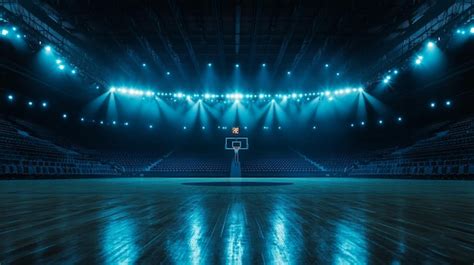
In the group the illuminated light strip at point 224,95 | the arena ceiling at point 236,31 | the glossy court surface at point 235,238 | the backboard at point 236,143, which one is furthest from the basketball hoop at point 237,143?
the glossy court surface at point 235,238

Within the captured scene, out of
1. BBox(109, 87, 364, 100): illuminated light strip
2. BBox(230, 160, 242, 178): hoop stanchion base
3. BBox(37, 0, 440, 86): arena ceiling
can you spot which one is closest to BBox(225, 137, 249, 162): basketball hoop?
BBox(230, 160, 242, 178): hoop stanchion base

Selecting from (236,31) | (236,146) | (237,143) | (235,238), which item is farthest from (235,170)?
(235,238)

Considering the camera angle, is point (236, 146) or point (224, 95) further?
point (236, 146)

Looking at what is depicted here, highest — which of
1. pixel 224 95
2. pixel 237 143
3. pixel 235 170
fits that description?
Answer: pixel 224 95

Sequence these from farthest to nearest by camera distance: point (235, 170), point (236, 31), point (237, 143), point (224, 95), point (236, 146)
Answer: point (237, 143) < point (236, 146) < point (224, 95) < point (235, 170) < point (236, 31)

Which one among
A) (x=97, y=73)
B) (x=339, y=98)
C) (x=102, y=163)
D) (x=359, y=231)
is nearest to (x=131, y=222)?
(x=359, y=231)

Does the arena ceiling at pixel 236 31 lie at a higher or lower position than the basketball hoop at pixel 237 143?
higher

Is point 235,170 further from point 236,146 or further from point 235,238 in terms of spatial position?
point 235,238

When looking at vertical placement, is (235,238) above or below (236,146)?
below

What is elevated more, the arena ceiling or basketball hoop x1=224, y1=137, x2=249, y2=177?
the arena ceiling

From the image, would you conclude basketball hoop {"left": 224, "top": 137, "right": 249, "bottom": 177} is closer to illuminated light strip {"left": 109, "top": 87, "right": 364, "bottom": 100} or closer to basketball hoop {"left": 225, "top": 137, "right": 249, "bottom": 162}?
basketball hoop {"left": 225, "top": 137, "right": 249, "bottom": 162}

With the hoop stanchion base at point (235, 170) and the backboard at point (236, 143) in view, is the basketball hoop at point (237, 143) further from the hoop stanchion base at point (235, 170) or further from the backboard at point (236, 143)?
the hoop stanchion base at point (235, 170)

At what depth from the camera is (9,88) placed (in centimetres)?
1956

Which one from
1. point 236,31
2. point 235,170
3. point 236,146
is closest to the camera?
point 236,31
